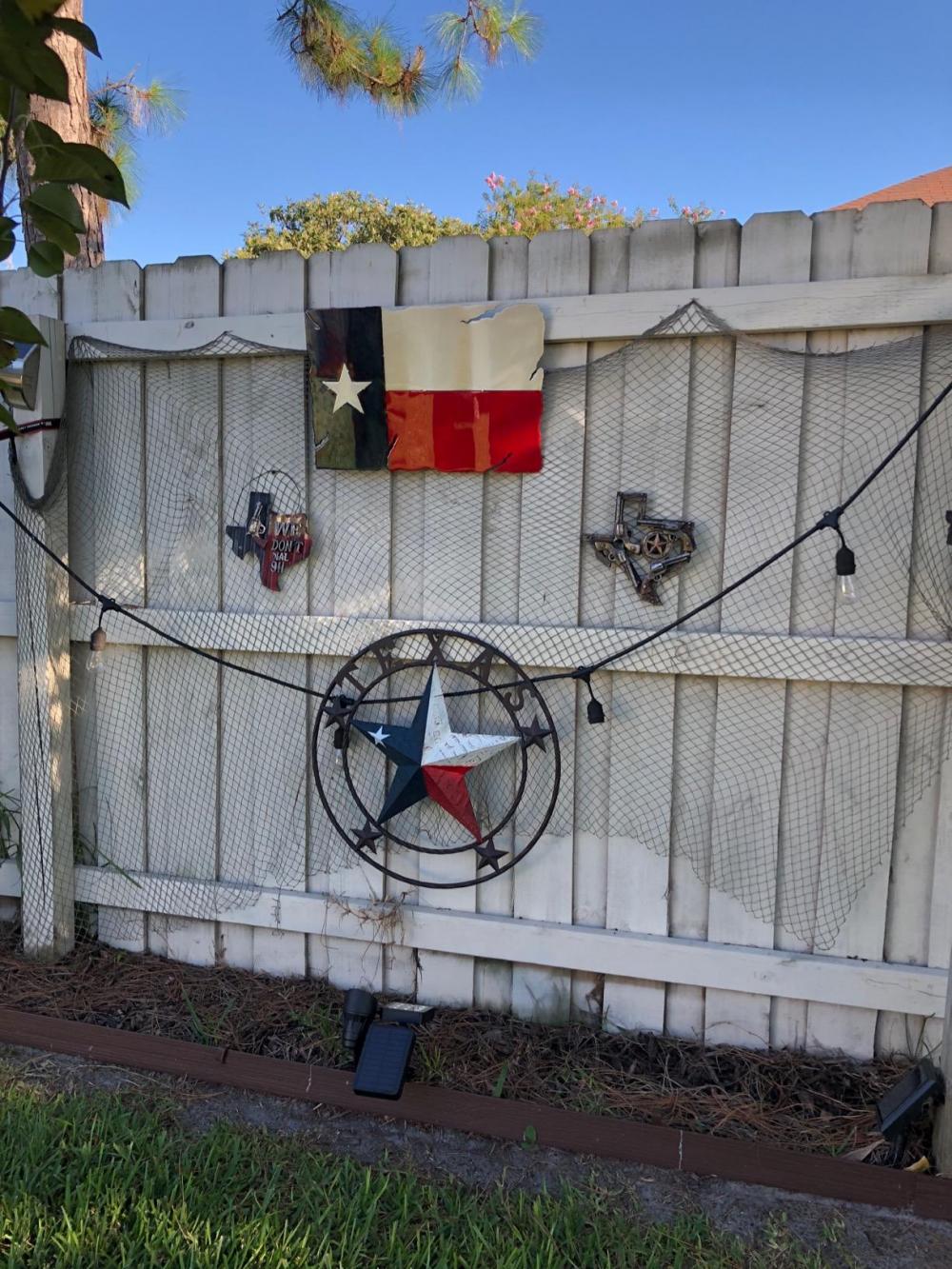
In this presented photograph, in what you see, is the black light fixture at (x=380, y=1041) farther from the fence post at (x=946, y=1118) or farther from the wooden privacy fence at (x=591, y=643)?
the fence post at (x=946, y=1118)

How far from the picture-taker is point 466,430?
109 inches

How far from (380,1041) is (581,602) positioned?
4.33 ft

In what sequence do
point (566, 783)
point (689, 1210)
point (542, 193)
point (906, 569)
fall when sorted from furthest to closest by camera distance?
point (542, 193), point (566, 783), point (906, 569), point (689, 1210)

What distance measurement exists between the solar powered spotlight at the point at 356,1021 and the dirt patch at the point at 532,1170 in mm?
172

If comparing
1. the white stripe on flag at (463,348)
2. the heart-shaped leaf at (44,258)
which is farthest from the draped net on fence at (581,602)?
the heart-shaped leaf at (44,258)

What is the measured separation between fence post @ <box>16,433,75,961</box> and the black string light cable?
0.07 metres

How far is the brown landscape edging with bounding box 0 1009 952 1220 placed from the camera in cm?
225

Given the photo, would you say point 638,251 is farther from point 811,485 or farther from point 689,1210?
point 689,1210

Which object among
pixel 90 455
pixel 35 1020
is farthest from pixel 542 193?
pixel 35 1020

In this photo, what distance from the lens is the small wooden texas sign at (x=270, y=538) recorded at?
2.98 meters

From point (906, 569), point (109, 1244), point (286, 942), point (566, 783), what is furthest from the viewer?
point (286, 942)

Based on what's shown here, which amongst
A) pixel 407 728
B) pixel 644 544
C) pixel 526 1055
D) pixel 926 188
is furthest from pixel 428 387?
pixel 926 188

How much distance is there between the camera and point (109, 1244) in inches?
78.7

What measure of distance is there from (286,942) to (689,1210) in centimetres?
148
